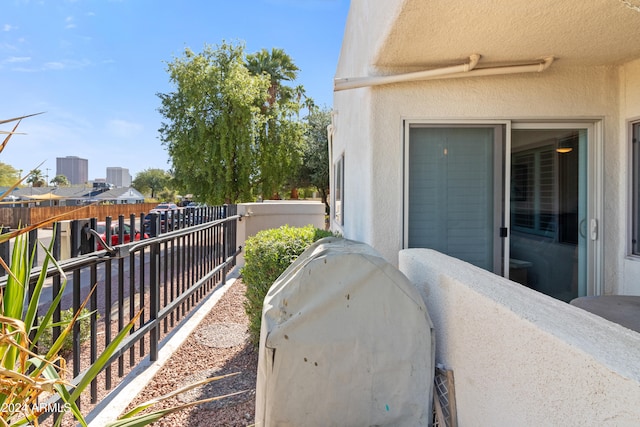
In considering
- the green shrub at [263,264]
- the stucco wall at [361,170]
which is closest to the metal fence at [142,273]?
the green shrub at [263,264]

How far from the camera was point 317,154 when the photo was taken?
20250 millimetres

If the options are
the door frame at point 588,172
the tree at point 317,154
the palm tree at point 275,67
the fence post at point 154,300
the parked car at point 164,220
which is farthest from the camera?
the palm tree at point 275,67

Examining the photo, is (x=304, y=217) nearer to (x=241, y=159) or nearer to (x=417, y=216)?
(x=417, y=216)

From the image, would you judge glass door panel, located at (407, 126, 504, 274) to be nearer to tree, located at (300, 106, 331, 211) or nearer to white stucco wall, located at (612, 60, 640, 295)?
white stucco wall, located at (612, 60, 640, 295)

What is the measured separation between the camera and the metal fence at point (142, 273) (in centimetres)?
248

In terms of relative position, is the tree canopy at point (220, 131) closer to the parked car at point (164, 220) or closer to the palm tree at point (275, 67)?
the palm tree at point (275, 67)

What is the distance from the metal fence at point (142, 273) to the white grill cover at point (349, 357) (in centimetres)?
79

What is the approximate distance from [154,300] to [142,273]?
0.35 metres

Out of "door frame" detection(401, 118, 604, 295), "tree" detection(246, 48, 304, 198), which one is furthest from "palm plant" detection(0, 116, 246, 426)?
A: "tree" detection(246, 48, 304, 198)

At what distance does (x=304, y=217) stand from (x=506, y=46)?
20.6ft

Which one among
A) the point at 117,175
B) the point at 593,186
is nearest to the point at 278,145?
the point at 593,186

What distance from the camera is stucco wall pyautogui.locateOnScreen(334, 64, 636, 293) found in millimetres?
3789

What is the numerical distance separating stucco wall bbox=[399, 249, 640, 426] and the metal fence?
1673mm

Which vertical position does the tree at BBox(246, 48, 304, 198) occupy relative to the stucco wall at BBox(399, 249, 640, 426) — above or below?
above
